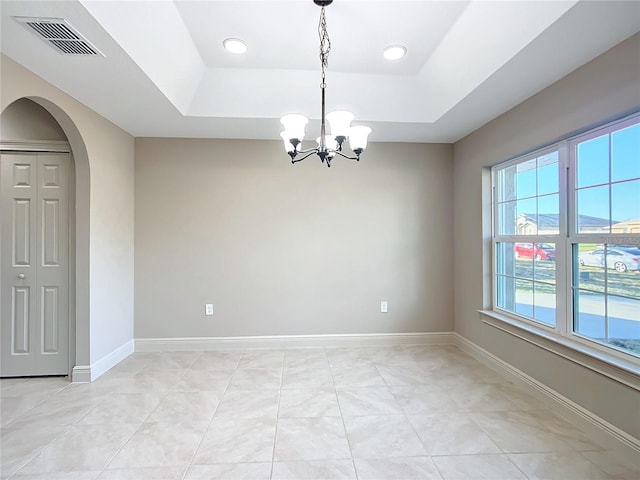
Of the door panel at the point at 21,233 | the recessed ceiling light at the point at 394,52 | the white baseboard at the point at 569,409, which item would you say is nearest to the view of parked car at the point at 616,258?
the white baseboard at the point at 569,409

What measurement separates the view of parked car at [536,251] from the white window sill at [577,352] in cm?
60

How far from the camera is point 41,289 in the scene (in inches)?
A: 116

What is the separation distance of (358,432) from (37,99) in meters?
3.29

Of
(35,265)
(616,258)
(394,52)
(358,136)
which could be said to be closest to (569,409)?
(616,258)

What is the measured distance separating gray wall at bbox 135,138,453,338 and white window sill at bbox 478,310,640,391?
107 centimetres

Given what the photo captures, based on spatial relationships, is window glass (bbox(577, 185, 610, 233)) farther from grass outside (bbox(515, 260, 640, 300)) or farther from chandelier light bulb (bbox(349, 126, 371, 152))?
chandelier light bulb (bbox(349, 126, 371, 152))

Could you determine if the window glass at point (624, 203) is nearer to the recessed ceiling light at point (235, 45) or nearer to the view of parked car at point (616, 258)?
the view of parked car at point (616, 258)

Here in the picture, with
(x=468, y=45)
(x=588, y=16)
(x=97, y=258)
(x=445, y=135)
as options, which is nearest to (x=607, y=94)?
(x=588, y=16)

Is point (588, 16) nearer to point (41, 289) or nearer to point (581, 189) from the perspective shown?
point (581, 189)

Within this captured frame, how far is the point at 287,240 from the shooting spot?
3838 millimetres

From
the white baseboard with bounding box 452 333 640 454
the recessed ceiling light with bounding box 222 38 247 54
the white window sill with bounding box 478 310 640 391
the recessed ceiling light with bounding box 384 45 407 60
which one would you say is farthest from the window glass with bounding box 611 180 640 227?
the recessed ceiling light with bounding box 222 38 247 54

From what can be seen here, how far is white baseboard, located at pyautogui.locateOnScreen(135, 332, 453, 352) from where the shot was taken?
3.72 m

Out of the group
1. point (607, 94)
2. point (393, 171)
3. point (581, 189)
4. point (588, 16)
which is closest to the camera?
point (588, 16)

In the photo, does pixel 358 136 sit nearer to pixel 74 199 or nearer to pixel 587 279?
pixel 587 279
